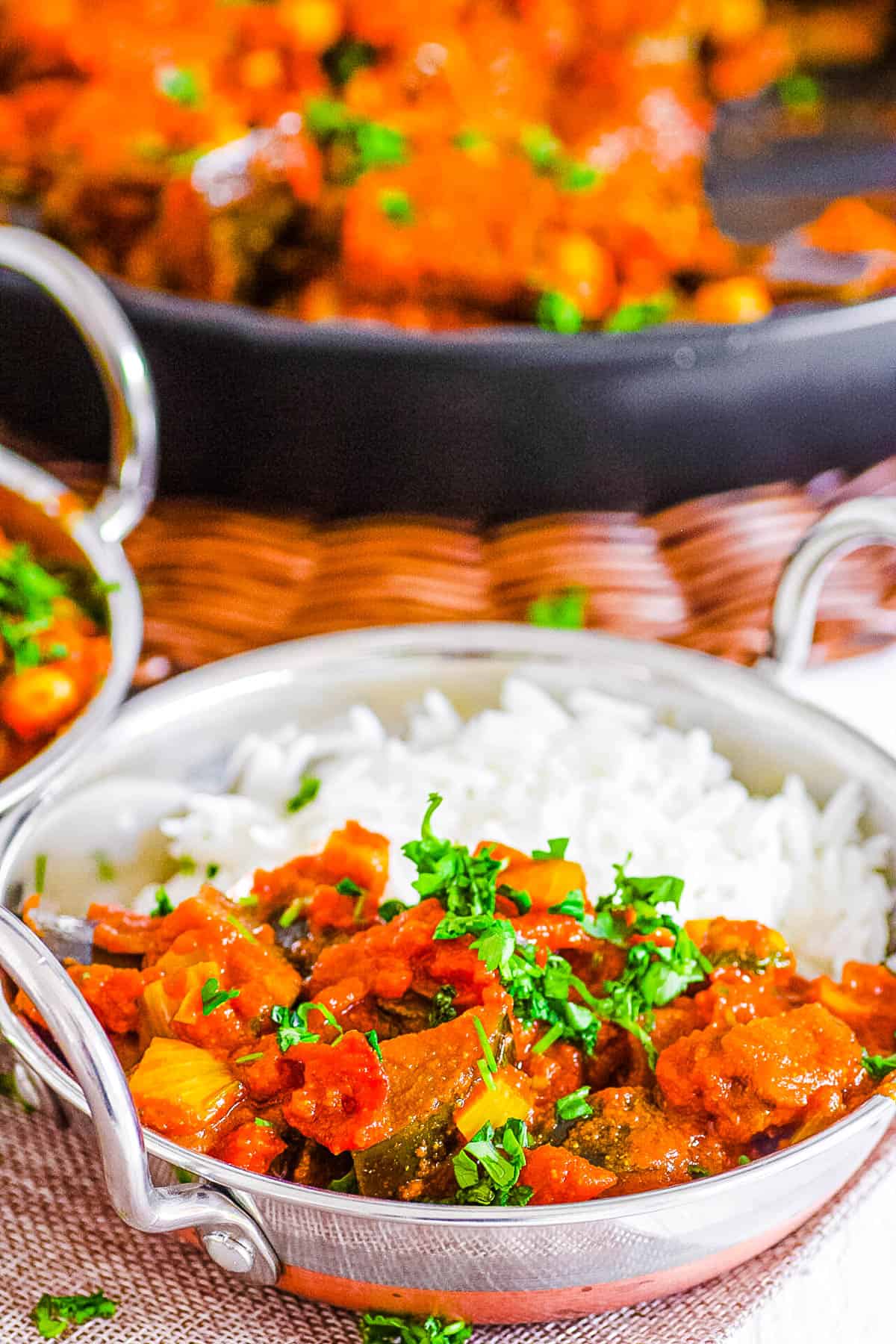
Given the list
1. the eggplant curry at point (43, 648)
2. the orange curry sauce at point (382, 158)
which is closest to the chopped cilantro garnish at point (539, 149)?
the orange curry sauce at point (382, 158)

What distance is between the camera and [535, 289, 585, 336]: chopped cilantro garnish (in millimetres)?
2541

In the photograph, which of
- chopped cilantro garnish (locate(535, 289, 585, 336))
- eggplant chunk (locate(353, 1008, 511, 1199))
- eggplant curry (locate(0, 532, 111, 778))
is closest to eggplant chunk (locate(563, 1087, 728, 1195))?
eggplant chunk (locate(353, 1008, 511, 1199))

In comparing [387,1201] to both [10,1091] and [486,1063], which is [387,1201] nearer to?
[486,1063]

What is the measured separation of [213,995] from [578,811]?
0.59 m

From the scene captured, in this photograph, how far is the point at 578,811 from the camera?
5.93 ft

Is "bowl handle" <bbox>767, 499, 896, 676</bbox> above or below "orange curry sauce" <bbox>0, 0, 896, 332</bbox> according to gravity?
below

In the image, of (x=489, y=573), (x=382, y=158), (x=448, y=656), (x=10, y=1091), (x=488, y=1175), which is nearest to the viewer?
(x=488, y=1175)

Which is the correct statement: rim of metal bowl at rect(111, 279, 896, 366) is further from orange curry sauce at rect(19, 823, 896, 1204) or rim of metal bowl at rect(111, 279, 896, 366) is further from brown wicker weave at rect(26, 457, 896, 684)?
orange curry sauce at rect(19, 823, 896, 1204)

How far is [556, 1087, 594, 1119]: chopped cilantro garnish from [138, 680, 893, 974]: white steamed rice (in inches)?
13.7

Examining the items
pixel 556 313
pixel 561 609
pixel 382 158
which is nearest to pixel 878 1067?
pixel 561 609

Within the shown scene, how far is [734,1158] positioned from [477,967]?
0.30 meters

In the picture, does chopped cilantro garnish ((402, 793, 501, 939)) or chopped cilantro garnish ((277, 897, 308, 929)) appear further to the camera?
chopped cilantro garnish ((277, 897, 308, 929))

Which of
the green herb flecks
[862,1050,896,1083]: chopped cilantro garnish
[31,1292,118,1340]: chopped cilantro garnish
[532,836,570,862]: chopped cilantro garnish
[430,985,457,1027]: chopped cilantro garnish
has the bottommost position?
[31,1292,118,1340]: chopped cilantro garnish

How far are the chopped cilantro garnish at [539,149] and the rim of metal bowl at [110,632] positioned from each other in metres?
1.32
